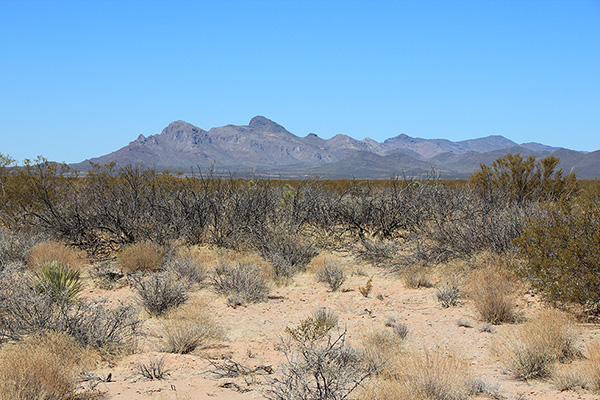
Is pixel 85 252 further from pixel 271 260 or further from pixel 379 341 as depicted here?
pixel 379 341

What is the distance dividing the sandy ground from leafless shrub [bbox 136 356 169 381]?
58mm

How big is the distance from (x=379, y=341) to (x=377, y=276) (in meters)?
5.67

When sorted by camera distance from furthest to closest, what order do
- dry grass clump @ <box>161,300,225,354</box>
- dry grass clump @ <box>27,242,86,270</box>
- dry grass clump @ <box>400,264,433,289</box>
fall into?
dry grass clump @ <box>27,242,86,270</box> → dry grass clump @ <box>400,264,433,289</box> → dry grass clump @ <box>161,300,225,354</box>

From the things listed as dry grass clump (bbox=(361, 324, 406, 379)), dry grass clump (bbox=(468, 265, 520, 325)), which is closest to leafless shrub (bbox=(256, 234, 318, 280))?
dry grass clump (bbox=(468, 265, 520, 325))

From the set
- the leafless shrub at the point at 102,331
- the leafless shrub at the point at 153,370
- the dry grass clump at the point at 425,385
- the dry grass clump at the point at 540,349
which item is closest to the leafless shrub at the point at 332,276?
→ the dry grass clump at the point at 540,349

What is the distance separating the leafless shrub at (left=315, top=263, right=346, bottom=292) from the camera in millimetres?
9969

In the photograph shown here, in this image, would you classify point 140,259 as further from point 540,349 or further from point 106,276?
point 540,349

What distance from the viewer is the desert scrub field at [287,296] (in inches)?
181

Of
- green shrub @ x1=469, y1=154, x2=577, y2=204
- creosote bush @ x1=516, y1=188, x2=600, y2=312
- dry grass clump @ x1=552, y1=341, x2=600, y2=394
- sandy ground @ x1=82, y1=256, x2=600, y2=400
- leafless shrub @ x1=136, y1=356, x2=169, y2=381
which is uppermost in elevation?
green shrub @ x1=469, y1=154, x2=577, y2=204

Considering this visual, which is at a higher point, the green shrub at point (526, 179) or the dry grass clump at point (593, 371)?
the green shrub at point (526, 179)

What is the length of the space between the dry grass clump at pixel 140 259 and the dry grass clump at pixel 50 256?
43.2 inches

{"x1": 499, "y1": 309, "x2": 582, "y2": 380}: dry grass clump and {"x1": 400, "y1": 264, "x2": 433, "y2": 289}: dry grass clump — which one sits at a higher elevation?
{"x1": 499, "y1": 309, "x2": 582, "y2": 380}: dry grass clump

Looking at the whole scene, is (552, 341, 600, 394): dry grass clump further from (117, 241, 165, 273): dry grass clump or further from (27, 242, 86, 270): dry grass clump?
(27, 242, 86, 270): dry grass clump

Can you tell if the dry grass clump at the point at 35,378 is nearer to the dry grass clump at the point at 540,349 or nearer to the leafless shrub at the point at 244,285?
the leafless shrub at the point at 244,285
